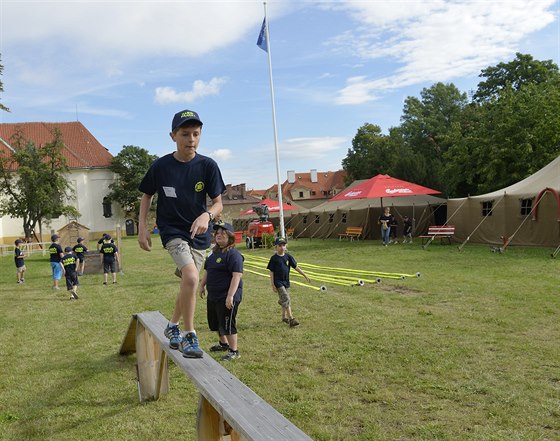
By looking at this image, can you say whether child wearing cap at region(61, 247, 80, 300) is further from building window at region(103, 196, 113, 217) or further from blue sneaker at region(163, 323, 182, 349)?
building window at region(103, 196, 113, 217)

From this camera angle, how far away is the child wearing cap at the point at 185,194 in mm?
4078

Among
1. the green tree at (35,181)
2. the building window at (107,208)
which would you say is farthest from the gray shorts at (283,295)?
the building window at (107,208)

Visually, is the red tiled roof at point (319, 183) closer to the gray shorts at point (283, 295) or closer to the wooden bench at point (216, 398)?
the gray shorts at point (283, 295)

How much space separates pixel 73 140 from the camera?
6384cm

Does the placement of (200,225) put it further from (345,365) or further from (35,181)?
(35,181)

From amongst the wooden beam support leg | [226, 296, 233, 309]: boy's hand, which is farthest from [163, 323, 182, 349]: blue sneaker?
[226, 296, 233, 309]: boy's hand

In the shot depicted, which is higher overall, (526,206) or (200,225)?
(200,225)

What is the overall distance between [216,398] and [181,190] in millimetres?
1637

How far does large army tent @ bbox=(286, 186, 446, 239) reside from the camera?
30078 millimetres

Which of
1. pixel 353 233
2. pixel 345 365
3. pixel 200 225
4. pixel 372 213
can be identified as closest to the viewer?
pixel 200 225

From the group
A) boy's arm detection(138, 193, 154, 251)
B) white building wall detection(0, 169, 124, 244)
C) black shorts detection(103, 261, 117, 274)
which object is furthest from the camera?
white building wall detection(0, 169, 124, 244)

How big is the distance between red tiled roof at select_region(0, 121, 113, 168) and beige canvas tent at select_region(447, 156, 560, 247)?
1980 inches

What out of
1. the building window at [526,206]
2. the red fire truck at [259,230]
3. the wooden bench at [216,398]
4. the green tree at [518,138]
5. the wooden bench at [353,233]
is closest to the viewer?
the wooden bench at [216,398]

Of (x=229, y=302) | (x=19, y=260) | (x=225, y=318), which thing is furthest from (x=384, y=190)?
(x=229, y=302)
